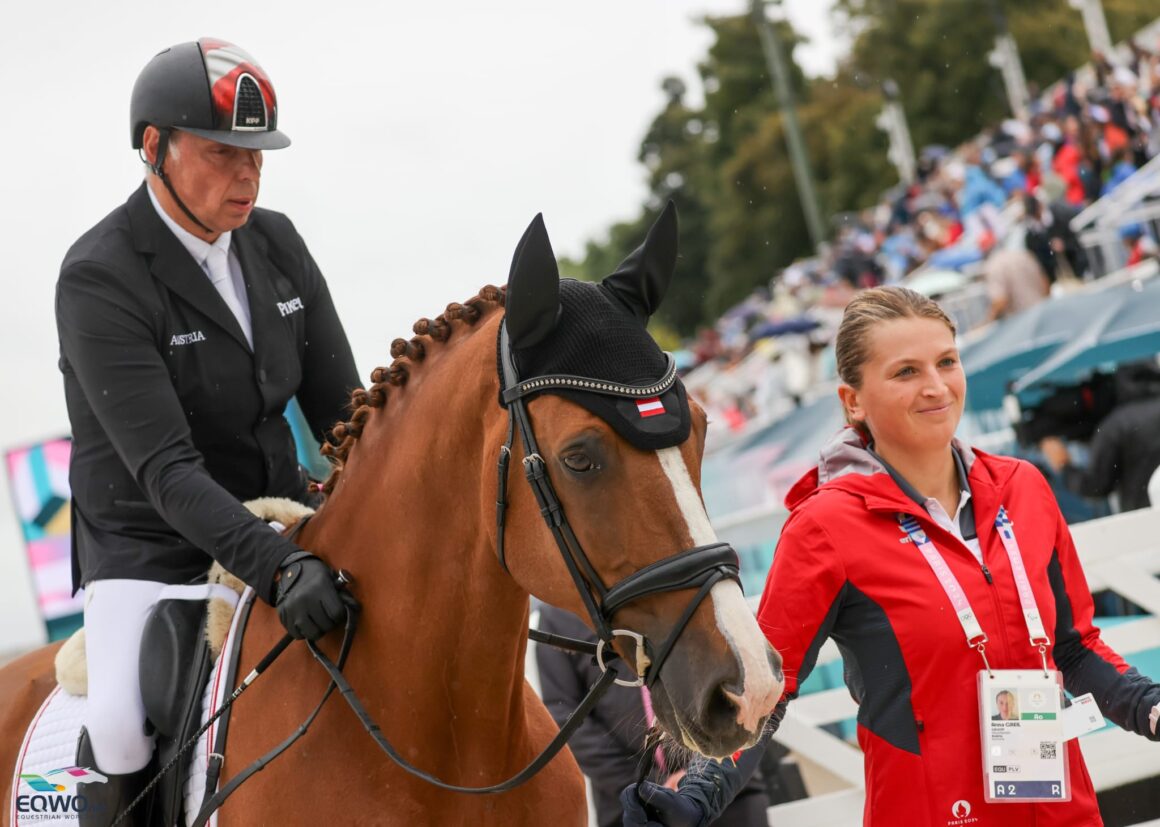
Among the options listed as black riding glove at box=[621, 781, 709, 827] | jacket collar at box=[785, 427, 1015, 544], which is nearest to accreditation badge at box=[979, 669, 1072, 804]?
jacket collar at box=[785, 427, 1015, 544]

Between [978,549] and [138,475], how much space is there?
2.02 meters

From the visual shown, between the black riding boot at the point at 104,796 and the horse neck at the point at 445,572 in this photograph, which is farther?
the black riding boot at the point at 104,796

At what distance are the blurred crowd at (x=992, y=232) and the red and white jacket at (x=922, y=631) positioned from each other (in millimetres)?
4706

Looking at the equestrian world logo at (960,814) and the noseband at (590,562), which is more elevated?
the noseband at (590,562)

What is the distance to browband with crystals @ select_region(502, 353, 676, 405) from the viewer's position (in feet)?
8.29

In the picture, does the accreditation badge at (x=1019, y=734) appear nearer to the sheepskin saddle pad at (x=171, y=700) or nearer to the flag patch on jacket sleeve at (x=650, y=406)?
the flag patch on jacket sleeve at (x=650, y=406)

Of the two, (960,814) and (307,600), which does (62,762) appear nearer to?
(307,600)

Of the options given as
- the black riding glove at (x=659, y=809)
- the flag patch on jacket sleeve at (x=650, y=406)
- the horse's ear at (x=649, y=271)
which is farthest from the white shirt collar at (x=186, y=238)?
the black riding glove at (x=659, y=809)

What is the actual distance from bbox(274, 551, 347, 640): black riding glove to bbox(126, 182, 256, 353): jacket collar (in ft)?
2.50

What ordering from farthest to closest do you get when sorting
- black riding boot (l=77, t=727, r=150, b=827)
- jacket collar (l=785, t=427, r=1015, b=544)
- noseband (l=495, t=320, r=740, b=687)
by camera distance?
black riding boot (l=77, t=727, r=150, b=827) < jacket collar (l=785, t=427, r=1015, b=544) < noseband (l=495, t=320, r=740, b=687)

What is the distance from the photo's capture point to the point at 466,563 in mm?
2824

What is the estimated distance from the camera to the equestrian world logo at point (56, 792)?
3.07 metres

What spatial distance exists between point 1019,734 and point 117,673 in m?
2.13

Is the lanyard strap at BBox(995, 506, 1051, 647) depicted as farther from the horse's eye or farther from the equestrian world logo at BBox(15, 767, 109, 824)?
the equestrian world logo at BBox(15, 767, 109, 824)
